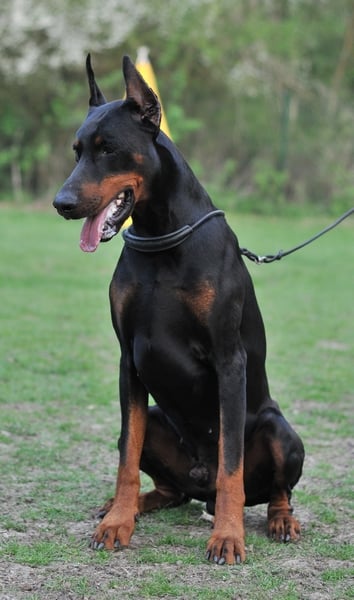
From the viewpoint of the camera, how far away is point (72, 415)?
19.3ft

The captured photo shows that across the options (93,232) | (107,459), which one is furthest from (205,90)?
(93,232)

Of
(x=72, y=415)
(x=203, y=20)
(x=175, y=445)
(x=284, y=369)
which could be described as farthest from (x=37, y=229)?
(x=175, y=445)

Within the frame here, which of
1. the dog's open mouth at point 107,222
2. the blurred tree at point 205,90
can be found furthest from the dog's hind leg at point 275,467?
the blurred tree at point 205,90

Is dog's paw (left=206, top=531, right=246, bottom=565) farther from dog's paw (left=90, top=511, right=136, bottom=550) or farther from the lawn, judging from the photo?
dog's paw (left=90, top=511, right=136, bottom=550)

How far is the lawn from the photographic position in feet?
10.7

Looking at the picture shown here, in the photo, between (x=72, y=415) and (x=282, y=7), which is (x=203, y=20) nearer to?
(x=282, y=7)

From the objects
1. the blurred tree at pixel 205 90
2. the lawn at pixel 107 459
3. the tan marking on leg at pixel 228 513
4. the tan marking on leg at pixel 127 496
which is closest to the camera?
the lawn at pixel 107 459

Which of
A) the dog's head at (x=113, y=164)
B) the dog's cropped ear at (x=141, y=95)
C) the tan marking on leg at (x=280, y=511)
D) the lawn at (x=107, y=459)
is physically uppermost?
the dog's cropped ear at (x=141, y=95)

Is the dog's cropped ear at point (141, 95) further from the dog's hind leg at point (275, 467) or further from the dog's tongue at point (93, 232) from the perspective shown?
the dog's hind leg at point (275, 467)

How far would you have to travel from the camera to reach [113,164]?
3375mm

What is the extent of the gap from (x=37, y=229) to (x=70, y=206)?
49.0 ft

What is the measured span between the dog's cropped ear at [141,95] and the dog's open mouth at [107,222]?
0.31 meters

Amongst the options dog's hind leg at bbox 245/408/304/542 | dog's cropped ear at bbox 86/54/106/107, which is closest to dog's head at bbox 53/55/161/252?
dog's cropped ear at bbox 86/54/106/107

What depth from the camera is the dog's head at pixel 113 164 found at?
3.33 meters
